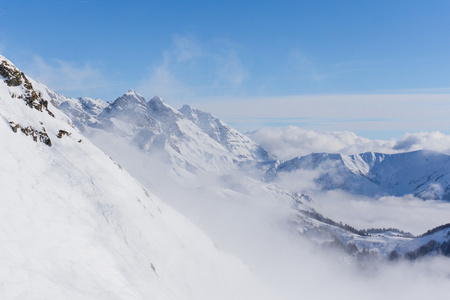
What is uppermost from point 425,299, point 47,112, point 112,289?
point 47,112

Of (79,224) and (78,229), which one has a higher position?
(79,224)

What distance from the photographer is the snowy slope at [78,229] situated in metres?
18.5

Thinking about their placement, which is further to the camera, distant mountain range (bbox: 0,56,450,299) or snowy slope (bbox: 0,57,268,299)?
distant mountain range (bbox: 0,56,450,299)

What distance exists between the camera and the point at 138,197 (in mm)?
51656

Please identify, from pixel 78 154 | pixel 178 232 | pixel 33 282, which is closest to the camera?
pixel 33 282

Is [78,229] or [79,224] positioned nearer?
[78,229]

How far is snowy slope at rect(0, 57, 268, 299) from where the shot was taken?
60.7 feet

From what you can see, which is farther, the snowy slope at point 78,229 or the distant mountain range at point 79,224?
the distant mountain range at point 79,224

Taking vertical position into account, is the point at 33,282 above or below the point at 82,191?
below

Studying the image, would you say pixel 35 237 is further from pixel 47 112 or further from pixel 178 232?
pixel 178 232

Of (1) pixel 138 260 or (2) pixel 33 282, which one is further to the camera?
(1) pixel 138 260

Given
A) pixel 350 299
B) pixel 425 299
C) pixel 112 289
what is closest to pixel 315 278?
pixel 350 299

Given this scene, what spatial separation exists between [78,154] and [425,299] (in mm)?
215439

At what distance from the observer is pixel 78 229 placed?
26625 millimetres
